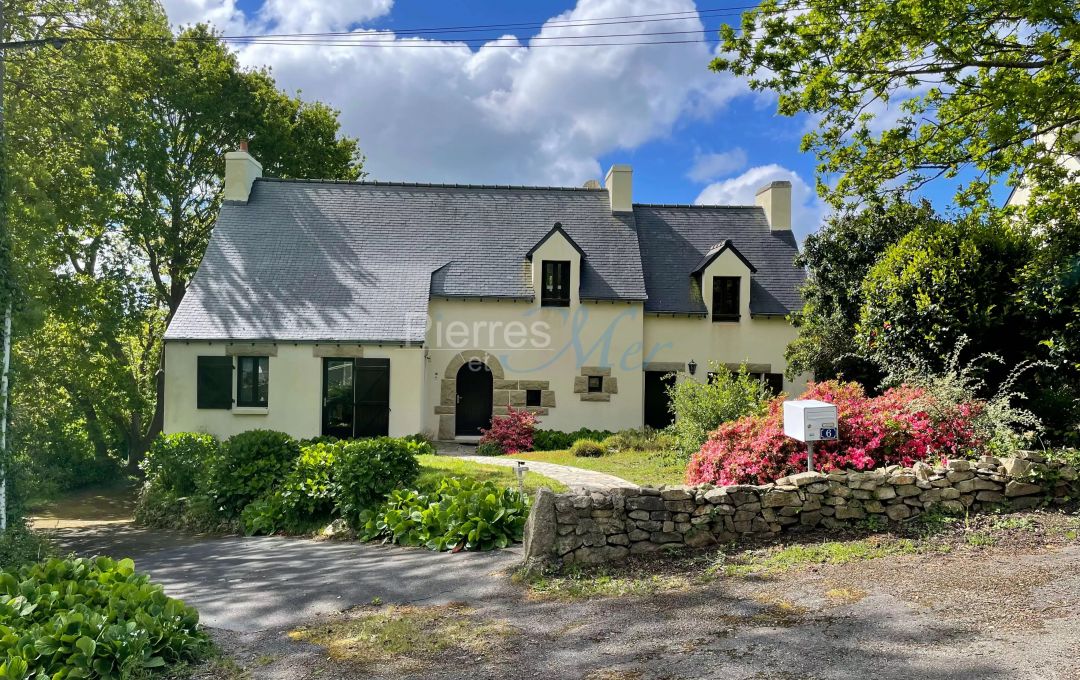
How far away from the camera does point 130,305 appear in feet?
68.4

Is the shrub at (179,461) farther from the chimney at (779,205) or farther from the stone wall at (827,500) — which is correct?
the chimney at (779,205)

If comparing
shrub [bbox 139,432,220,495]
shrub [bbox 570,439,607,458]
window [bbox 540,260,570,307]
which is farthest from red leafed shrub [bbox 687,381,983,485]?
shrub [bbox 139,432,220,495]

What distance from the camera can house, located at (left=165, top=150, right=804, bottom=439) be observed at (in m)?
16.4

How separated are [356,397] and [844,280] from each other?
Result: 11.5 metres

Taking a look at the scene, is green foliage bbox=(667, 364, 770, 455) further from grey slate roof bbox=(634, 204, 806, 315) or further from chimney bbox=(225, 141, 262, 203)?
chimney bbox=(225, 141, 262, 203)

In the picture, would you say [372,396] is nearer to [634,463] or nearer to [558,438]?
[558,438]

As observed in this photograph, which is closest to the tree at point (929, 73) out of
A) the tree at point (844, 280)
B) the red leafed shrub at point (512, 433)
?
the tree at point (844, 280)

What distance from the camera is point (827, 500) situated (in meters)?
7.41

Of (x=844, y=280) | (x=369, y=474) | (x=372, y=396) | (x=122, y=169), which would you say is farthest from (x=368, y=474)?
(x=122, y=169)

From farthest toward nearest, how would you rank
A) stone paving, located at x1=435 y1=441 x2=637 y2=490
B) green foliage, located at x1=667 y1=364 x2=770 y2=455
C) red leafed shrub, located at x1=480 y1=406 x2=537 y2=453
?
red leafed shrub, located at x1=480 y1=406 x2=537 y2=453 < green foliage, located at x1=667 y1=364 x2=770 y2=455 < stone paving, located at x1=435 y1=441 x2=637 y2=490

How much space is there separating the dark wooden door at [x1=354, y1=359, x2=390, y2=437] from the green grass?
334 centimetres

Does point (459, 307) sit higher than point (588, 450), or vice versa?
point (459, 307)

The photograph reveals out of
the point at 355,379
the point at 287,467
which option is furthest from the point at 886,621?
the point at 355,379

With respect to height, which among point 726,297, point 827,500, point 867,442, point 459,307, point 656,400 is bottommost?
point 827,500
